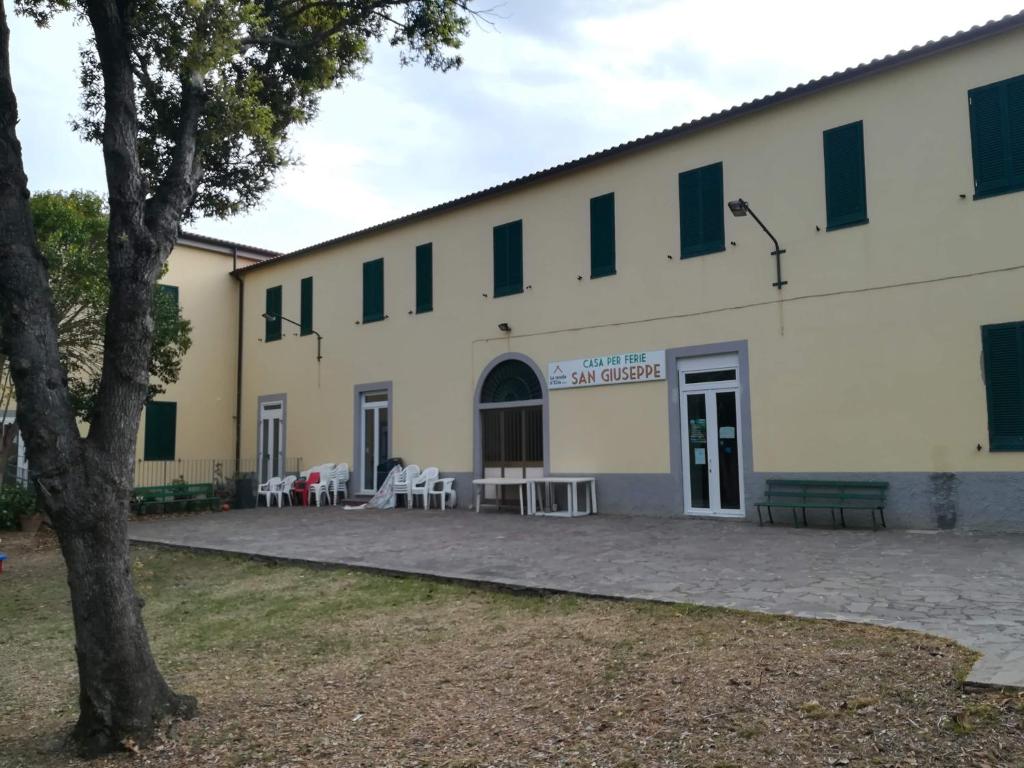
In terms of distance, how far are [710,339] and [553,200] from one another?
398cm

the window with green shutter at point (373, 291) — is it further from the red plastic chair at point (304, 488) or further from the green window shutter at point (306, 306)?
the red plastic chair at point (304, 488)

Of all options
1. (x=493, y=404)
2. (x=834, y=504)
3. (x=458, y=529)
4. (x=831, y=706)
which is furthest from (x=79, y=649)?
(x=493, y=404)

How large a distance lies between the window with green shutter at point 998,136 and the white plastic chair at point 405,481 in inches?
408

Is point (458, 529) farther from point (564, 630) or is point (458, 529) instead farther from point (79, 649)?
point (79, 649)

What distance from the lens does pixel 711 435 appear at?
1223 cm

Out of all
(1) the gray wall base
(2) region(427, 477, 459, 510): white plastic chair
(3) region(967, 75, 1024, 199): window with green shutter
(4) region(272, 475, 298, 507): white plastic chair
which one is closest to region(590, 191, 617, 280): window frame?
(1) the gray wall base

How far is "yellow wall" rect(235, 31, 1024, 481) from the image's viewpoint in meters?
10.1

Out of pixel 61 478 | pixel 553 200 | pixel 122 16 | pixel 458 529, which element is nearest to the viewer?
pixel 61 478

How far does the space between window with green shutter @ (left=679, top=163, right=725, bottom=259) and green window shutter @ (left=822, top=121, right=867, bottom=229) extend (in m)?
1.56

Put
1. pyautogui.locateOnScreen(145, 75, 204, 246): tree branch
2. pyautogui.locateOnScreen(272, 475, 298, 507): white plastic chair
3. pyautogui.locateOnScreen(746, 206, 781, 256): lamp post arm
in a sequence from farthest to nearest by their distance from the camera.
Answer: pyautogui.locateOnScreen(272, 475, 298, 507): white plastic chair
pyautogui.locateOnScreen(746, 206, 781, 256): lamp post arm
pyautogui.locateOnScreen(145, 75, 204, 246): tree branch

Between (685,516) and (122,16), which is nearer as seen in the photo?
(122,16)

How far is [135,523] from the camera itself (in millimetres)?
14688

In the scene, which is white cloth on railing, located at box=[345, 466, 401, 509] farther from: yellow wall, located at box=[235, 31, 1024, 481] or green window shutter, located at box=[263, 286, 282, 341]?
green window shutter, located at box=[263, 286, 282, 341]

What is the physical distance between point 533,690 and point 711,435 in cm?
810
